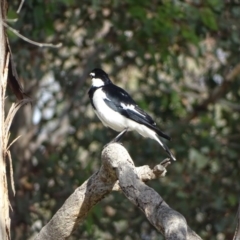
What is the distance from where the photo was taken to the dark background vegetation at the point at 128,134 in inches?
308

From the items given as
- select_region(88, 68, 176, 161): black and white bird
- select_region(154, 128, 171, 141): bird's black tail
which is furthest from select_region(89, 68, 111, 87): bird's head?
select_region(154, 128, 171, 141): bird's black tail

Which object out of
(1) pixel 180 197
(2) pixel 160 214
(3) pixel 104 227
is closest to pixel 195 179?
(1) pixel 180 197

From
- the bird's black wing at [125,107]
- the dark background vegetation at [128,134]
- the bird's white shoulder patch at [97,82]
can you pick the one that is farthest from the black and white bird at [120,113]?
the dark background vegetation at [128,134]

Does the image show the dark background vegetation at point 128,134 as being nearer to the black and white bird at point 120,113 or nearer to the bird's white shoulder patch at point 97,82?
A: the bird's white shoulder patch at point 97,82

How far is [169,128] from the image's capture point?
8.23m

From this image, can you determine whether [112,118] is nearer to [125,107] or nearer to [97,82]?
[125,107]

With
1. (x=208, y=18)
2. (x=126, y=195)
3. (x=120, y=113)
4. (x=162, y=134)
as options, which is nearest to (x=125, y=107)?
(x=120, y=113)

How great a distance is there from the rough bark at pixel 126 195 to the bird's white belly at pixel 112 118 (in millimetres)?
1944

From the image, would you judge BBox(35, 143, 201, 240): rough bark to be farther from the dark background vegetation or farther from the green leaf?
the dark background vegetation

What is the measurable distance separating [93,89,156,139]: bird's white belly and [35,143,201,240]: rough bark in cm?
194

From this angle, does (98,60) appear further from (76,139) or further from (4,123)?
(4,123)

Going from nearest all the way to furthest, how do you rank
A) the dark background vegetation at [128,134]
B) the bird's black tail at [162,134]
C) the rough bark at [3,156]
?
the rough bark at [3,156], the bird's black tail at [162,134], the dark background vegetation at [128,134]

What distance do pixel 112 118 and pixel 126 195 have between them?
265 cm

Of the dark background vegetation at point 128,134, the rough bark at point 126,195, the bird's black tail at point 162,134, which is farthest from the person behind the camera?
the dark background vegetation at point 128,134
